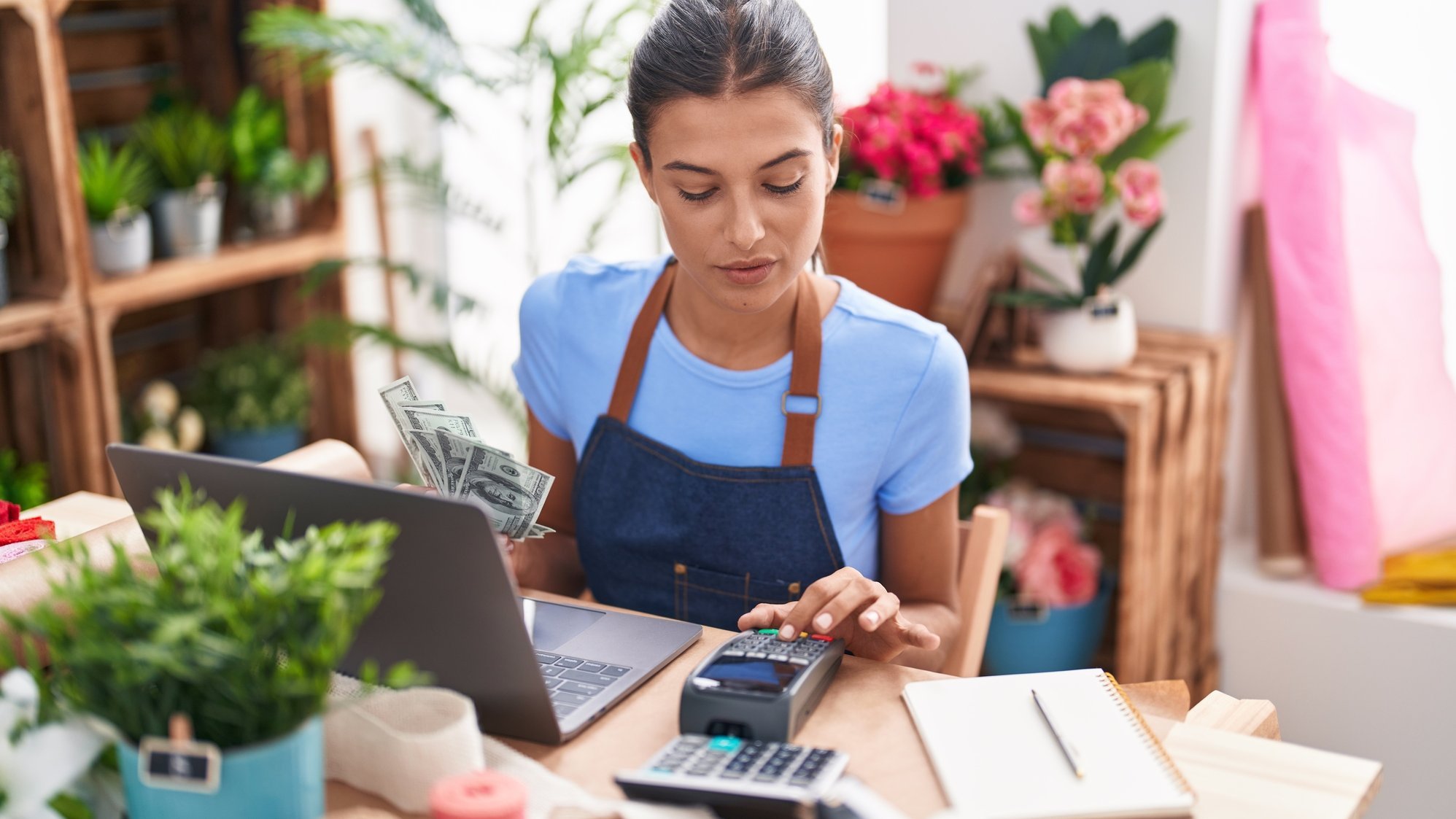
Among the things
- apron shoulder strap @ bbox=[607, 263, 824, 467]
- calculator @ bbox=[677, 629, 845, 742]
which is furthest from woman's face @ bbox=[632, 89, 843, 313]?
calculator @ bbox=[677, 629, 845, 742]

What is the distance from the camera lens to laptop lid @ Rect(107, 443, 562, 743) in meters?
0.92

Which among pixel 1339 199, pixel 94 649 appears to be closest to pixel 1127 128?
pixel 1339 199

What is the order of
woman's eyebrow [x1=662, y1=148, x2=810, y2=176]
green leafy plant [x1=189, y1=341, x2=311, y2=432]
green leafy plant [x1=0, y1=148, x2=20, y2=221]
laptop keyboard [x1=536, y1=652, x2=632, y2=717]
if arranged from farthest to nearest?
green leafy plant [x1=189, y1=341, x2=311, y2=432]
green leafy plant [x1=0, y1=148, x2=20, y2=221]
woman's eyebrow [x1=662, y1=148, x2=810, y2=176]
laptop keyboard [x1=536, y1=652, x2=632, y2=717]

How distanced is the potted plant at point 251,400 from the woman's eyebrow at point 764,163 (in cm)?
217

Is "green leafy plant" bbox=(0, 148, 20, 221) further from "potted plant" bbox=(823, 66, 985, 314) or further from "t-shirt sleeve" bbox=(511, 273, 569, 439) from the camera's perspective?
"potted plant" bbox=(823, 66, 985, 314)

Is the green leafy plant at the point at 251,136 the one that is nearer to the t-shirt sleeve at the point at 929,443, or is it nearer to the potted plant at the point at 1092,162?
the potted plant at the point at 1092,162

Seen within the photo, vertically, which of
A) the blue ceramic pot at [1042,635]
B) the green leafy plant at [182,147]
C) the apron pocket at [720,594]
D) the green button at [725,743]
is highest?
the green leafy plant at [182,147]

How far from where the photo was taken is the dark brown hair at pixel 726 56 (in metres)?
1.36

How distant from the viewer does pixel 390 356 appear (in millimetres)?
3801

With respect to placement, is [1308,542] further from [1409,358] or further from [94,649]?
[94,649]

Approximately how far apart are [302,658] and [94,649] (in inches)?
4.8

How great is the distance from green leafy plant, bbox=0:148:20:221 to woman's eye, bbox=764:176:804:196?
185 centimetres

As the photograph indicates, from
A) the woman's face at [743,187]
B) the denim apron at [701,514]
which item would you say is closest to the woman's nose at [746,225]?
the woman's face at [743,187]

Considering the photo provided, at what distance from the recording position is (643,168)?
59.4 inches
